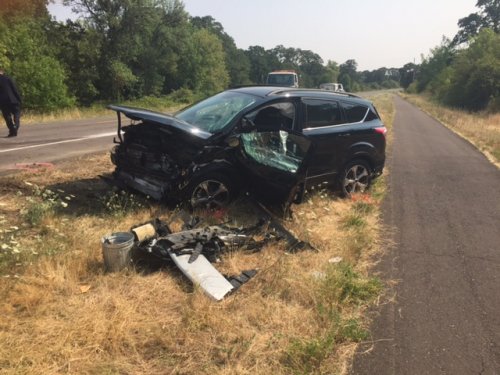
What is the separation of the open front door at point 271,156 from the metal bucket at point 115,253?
1989mm

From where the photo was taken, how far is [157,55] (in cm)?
4100

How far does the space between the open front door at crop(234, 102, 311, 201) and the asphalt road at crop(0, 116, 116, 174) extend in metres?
4.68

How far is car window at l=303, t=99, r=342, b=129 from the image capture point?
6.34 meters

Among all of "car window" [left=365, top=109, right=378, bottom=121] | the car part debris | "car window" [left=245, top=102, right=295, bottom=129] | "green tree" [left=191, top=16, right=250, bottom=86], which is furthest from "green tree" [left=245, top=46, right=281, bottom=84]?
the car part debris

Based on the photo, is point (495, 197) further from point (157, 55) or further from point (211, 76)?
point (211, 76)

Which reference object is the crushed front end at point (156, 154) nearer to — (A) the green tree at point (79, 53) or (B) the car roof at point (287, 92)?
(B) the car roof at point (287, 92)

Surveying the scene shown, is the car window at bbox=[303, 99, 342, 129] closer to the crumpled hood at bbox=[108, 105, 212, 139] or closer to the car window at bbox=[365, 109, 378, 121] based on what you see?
the car window at bbox=[365, 109, 378, 121]

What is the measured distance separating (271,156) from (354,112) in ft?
7.64

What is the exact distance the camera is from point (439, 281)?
14.4 feet

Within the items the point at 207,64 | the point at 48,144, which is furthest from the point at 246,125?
the point at 207,64

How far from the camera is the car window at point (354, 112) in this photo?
22.9ft

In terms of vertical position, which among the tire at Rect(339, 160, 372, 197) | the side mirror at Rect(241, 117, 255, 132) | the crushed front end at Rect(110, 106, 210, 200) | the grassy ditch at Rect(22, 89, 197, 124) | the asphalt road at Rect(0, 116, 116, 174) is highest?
the side mirror at Rect(241, 117, 255, 132)

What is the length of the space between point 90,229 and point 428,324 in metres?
3.77

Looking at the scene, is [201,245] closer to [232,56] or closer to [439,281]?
[439,281]
